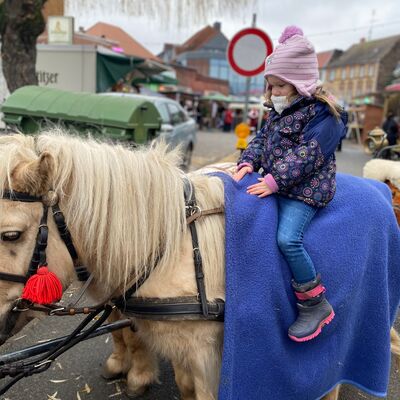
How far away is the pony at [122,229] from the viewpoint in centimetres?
145

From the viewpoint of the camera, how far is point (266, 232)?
1.72 m

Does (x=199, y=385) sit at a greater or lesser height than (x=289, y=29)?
lesser

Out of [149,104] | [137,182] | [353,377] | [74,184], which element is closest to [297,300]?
[353,377]

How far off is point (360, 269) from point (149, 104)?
15.7 ft

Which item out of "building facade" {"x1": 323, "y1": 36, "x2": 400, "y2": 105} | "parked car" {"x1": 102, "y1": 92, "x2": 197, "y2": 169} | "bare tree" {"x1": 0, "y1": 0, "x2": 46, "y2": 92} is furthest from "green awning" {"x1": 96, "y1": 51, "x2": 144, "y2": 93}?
"building facade" {"x1": 323, "y1": 36, "x2": 400, "y2": 105}

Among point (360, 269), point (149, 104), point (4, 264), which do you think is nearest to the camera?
point (4, 264)

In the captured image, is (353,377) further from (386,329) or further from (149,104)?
(149,104)

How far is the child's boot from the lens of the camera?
5.62ft

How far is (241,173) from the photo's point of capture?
6.57 feet

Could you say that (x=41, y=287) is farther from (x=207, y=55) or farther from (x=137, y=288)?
(x=207, y=55)

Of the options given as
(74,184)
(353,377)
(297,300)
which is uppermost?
(74,184)

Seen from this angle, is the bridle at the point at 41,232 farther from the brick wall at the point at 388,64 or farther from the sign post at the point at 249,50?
the brick wall at the point at 388,64

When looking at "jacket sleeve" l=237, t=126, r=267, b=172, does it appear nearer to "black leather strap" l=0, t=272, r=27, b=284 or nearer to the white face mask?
the white face mask

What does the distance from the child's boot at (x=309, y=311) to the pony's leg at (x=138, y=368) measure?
1050 mm
